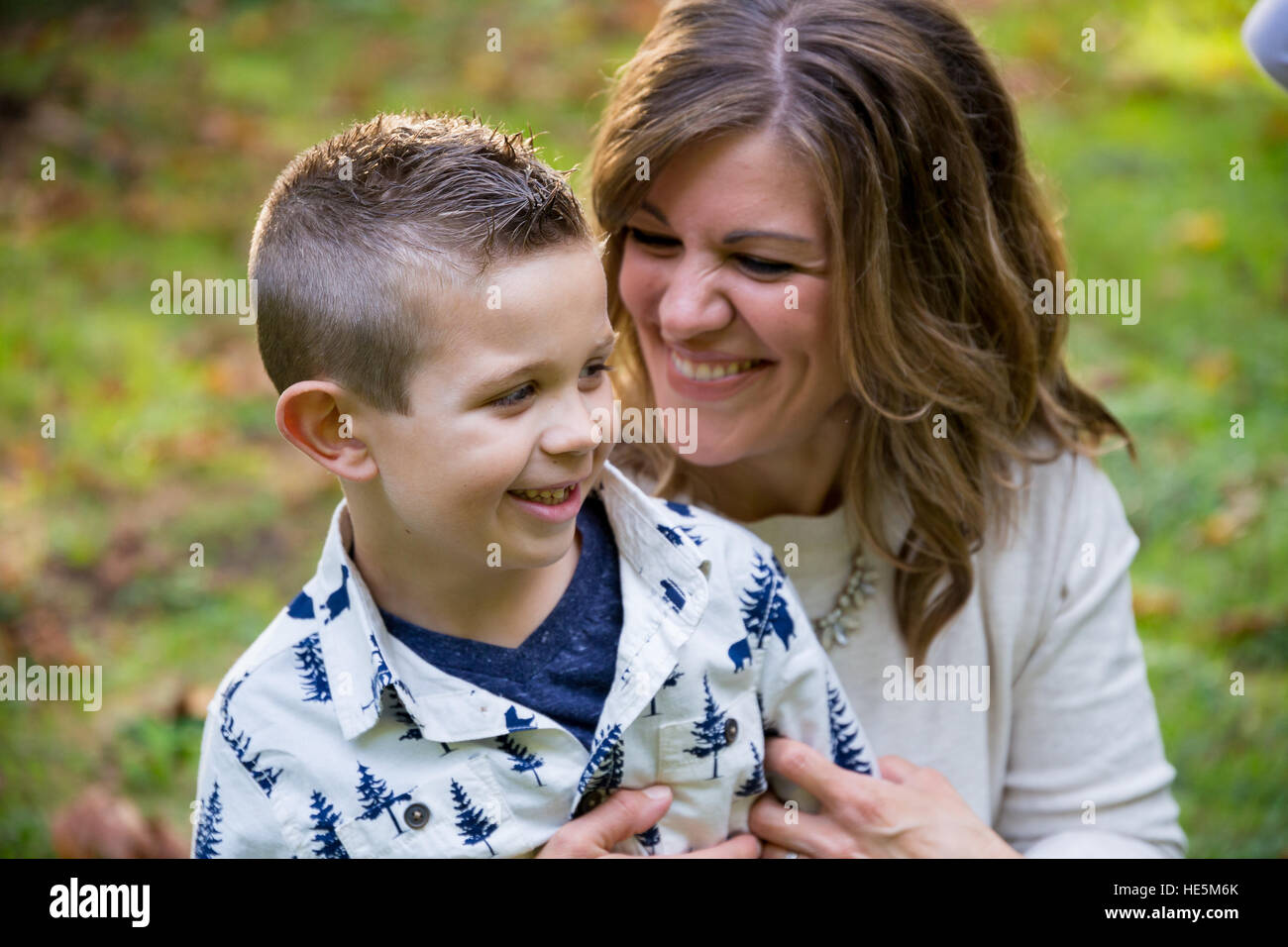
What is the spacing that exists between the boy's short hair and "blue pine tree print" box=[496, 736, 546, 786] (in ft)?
1.67

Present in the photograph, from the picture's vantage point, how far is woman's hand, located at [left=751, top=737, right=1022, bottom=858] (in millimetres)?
2102

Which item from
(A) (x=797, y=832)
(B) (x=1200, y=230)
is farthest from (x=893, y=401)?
(B) (x=1200, y=230)

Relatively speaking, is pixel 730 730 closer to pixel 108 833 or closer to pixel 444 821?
pixel 444 821

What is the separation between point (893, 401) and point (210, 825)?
1300 mm

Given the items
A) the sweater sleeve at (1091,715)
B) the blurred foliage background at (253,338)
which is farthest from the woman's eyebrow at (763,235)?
the sweater sleeve at (1091,715)

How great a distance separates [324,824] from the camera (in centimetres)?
179

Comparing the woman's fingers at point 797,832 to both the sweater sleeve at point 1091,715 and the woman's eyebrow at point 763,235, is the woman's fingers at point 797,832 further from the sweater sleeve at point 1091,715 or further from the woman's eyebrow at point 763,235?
the woman's eyebrow at point 763,235

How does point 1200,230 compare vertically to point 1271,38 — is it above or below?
above

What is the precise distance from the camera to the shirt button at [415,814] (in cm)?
180

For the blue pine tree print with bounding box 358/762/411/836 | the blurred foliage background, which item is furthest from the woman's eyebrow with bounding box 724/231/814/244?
the blue pine tree print with bounding box 358/762/411/836

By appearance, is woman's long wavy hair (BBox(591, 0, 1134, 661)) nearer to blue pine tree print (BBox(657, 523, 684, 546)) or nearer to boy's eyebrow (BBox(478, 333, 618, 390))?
blue pine tree print (BBox(657, 523, 684, 546))
